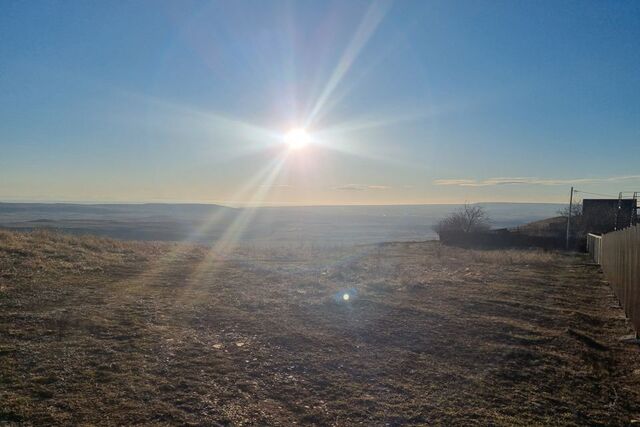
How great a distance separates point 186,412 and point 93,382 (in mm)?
1153

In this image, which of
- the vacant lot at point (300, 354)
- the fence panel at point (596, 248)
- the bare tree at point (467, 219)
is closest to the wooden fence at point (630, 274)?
the vacant lot at point (300, 354)

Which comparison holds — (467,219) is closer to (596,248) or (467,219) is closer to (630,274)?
(596,248)

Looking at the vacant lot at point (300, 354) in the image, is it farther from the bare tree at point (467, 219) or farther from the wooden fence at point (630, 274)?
the bare tree at point (467, 219)

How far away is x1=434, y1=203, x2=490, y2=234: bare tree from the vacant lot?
4706 centimetres

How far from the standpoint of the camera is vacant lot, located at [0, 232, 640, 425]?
4102 mm

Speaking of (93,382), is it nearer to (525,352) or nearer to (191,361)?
(191,361)

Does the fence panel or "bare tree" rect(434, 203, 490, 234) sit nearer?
the fence panel

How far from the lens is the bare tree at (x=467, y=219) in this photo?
5669cm

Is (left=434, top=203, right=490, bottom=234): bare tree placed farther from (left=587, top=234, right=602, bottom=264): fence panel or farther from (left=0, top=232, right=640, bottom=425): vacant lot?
(left=0, top=232, right=640, bottom=425): vacant lot

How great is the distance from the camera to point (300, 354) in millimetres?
5812

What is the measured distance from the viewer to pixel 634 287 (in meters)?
7.82

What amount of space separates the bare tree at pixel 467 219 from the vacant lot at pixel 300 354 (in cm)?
4706

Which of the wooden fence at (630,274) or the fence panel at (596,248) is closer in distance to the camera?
the wooden fence at (630,274)

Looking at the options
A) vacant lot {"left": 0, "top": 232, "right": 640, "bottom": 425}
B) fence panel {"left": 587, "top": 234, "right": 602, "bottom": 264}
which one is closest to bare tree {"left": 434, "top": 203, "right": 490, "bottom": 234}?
fence panel {"left": 587, "top": 234, "right": 602, "bottom": 264}
